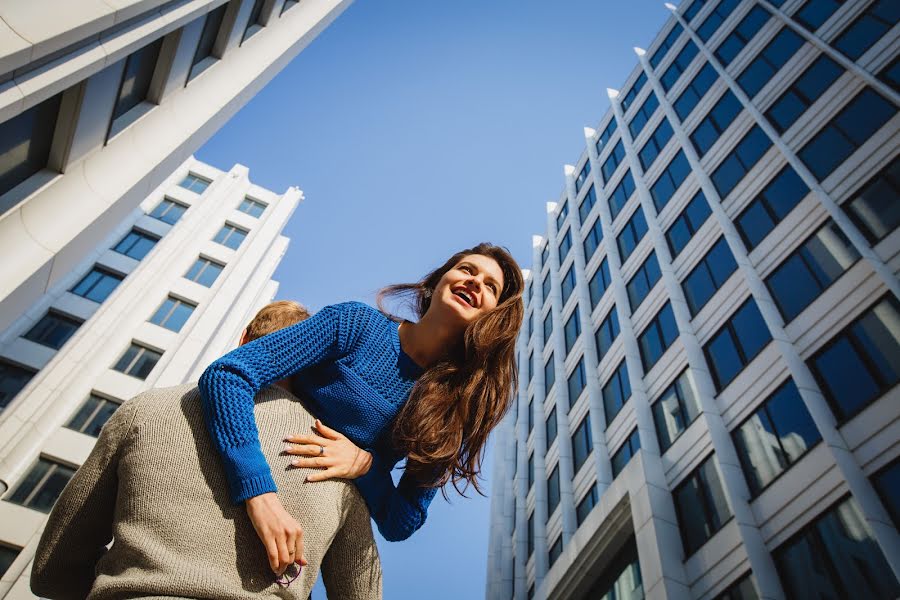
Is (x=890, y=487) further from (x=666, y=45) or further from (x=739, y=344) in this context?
(x=666, y=45)

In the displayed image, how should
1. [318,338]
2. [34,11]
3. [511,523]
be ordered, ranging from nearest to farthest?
1. [318,338]
2. [34,11]
3. [511,523]

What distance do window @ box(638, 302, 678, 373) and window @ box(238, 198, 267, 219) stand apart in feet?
72.9

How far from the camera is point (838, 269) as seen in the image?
11.7 meters

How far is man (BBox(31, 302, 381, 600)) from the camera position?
1.14 m

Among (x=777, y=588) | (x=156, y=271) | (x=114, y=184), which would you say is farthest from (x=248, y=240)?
(x=777, y=588)

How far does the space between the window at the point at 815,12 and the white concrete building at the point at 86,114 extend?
18691 millimetres

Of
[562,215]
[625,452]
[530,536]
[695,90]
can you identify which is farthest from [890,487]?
[562,215]

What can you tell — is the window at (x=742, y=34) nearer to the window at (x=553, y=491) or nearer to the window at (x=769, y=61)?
the window at (x=769, y=61)

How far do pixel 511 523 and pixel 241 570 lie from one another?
26178 millimetres

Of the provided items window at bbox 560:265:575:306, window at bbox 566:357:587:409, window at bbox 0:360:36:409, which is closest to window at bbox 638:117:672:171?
window at bbox 560:265:575:306

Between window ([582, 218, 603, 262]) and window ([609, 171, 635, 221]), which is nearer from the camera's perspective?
window ([609, 171, 635, 221])

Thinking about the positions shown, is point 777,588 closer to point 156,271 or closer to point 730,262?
point 730,262

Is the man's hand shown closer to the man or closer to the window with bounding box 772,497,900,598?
the man

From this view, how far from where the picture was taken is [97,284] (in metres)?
21.3
